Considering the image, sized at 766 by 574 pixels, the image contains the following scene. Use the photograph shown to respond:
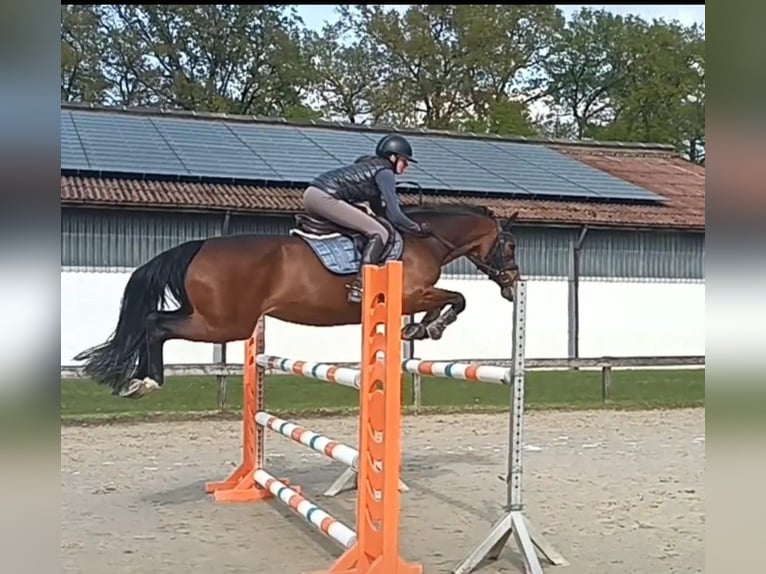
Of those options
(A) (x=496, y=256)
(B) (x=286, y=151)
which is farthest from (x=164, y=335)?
(B) (x=286, y=151)

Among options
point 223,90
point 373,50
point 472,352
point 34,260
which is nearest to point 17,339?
point 34,260

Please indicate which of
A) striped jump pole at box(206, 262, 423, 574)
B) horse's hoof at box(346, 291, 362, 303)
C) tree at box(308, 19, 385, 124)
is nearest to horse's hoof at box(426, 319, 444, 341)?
horse's hoof at box(346, 291, 362, 303)

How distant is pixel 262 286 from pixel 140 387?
0.92 meters

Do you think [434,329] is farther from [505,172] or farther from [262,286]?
[505,172]

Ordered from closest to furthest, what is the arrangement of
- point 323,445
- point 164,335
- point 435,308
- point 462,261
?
1. point 323,445
2. point 164,335
3. point 435,308
4. point 462,261

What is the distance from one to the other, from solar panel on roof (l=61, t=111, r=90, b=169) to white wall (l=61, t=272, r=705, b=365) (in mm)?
1482

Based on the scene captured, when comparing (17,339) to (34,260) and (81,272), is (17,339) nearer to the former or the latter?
(34,260)

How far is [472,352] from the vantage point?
1077 centimetres

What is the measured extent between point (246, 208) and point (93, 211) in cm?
169

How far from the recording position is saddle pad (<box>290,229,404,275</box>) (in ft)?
16.7

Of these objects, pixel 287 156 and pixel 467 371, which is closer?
pixel 467 371

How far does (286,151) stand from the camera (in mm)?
12625

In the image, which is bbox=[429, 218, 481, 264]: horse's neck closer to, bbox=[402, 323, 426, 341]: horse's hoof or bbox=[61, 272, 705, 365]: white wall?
bbox=[402, 323, 426, 341]: horse's hoof

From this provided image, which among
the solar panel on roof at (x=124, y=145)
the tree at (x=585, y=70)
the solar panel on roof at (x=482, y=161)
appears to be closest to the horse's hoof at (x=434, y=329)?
the solar panel on roof at (x=124, y=145)
